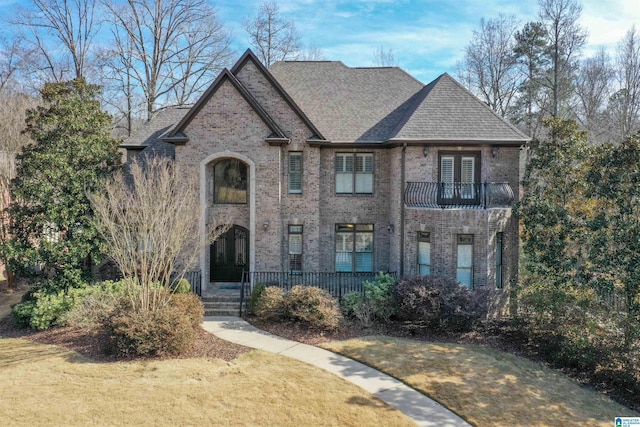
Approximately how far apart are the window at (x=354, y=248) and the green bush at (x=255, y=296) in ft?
12.7

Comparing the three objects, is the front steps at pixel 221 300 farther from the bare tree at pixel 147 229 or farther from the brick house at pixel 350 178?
the bare tree at pixel 147 229

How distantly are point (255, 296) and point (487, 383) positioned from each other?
784 centimetres

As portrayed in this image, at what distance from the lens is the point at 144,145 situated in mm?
17078

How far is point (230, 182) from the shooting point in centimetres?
1591

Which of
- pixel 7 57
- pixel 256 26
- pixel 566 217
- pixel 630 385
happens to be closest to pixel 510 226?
pixel 566 217

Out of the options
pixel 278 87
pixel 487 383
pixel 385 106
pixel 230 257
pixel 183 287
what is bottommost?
pixel 487 383

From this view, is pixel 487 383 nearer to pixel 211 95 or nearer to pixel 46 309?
pixel 211 95

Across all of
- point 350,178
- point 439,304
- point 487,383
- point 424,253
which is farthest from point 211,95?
point 487,383

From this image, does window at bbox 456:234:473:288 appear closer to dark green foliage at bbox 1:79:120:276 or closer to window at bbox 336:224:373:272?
window at bbox 336:224:373:272

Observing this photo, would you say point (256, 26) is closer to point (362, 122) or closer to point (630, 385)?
point (362, 122)

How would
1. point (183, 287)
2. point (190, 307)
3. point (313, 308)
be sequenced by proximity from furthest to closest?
point (183, 287) → point (313, 308) → point (190, 307)

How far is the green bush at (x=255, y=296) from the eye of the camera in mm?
13742

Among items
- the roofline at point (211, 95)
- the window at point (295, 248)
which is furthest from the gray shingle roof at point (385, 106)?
the window at point (295, 248)

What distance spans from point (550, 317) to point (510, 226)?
391 cm
